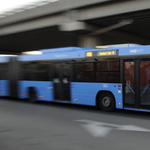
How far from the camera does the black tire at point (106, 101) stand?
9.35 m

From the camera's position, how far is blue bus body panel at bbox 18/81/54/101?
11469mm

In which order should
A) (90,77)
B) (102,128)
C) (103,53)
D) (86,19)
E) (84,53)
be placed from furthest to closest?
(86,19) → (84,53) → (90,77) → (103,53) → (102,128)

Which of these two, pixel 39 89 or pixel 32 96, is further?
pixel 32 96

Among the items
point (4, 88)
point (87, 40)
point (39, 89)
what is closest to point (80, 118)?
point (39, 89)

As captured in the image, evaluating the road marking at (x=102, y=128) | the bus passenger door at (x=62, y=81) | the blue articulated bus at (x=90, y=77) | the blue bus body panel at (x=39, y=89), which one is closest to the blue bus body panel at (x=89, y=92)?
the blue articulated bus at (x=90, y=77)

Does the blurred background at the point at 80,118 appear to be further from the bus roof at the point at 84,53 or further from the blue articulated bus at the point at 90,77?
the bus roof at the point at 84,53

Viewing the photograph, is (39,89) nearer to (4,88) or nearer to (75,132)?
(4,88)

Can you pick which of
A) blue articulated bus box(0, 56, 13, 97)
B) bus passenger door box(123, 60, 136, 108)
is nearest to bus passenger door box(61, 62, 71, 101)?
bus passenger door box(123, 60, 136, 108)

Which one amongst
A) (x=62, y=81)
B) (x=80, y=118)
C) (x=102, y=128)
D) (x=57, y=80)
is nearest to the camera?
(x=102, y=128)

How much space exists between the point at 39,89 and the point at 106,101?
157 inches

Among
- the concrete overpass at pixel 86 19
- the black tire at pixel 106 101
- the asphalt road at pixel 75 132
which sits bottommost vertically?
the asphalt road at pixel 75 132

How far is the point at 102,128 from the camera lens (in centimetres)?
656

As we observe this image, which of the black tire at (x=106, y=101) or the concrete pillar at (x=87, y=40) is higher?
the concrete pillar at (x=87, y=40)

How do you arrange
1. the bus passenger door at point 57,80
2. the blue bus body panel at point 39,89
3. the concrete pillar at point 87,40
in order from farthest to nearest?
the concrete pillar at point 87,40
the blue bus body panel at point 39,89
the bus passenger door at point 57,80
